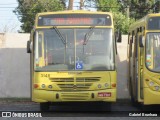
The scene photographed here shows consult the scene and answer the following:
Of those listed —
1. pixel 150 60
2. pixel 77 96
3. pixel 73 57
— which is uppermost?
pixel 73 57

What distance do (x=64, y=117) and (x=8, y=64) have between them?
8.28 m

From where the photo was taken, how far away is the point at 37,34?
15750 mm

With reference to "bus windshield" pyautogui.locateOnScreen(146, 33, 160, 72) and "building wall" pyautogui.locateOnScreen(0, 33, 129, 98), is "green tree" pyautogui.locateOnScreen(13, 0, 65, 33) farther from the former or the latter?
"bus windshield" pyautogui.locateOnScreen(146, 33, 160, 72)

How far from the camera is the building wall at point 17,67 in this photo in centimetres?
2258

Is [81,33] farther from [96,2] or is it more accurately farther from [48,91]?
[96,2]

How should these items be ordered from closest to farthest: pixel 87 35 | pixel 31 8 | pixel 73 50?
pixel 73 50 → pixel 87 35 → pixel 31 8

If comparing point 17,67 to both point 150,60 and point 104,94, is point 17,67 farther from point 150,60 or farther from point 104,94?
point 150,60

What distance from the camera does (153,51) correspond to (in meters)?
15.4

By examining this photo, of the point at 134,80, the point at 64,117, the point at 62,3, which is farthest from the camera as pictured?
the point at 62,3

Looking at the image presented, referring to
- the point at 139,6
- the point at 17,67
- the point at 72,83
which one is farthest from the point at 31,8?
the point at 72,83

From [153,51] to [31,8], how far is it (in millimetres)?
24890

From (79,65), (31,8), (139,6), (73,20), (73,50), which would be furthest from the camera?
(139,6)

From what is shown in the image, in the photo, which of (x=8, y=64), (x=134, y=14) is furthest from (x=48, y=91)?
(x=134, y=14)

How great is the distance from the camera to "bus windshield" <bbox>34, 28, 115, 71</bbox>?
15.5m
